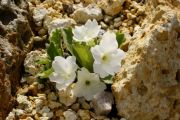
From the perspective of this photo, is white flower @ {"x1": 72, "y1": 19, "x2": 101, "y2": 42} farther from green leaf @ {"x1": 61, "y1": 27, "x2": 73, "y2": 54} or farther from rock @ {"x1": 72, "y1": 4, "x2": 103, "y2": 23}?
rock @ {"x1": 72, "y1": 4, "x2": 103, "y2": 23}

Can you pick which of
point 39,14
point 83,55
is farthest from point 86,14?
point 83,55

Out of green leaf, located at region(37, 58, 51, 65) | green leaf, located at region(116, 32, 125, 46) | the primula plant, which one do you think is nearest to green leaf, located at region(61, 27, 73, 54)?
the primula plant

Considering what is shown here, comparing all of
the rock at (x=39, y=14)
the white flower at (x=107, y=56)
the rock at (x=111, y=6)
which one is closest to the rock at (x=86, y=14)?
the rock at (x=111, y=6)

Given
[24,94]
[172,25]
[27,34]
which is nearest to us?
[172,25]

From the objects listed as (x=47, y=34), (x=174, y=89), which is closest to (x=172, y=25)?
(x=174, y=89)

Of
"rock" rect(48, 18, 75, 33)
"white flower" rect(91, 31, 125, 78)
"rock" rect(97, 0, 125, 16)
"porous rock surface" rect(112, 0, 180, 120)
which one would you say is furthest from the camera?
"rock" rect(97, 0, 125, 16)

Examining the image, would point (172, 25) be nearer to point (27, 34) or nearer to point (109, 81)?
point (109, 81)
